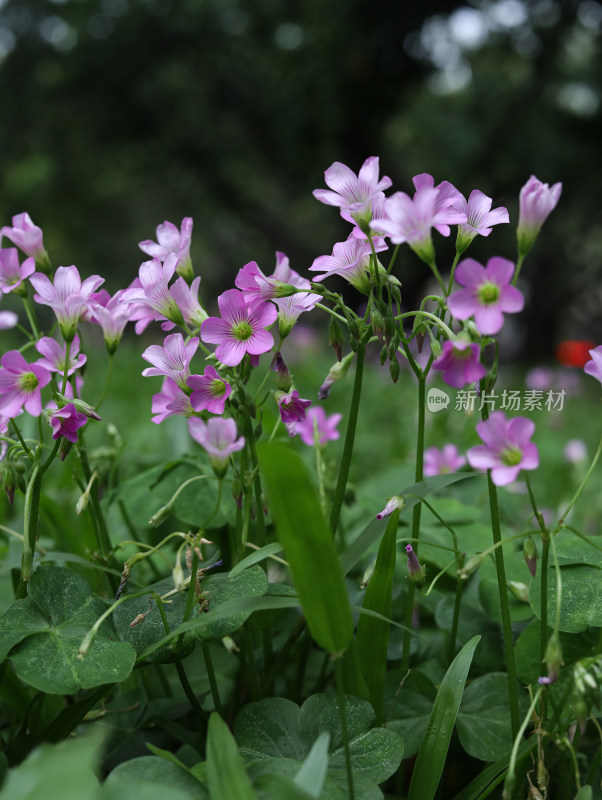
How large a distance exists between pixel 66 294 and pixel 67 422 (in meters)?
0.18

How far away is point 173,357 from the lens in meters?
0.89

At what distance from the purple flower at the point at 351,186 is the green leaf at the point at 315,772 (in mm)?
561

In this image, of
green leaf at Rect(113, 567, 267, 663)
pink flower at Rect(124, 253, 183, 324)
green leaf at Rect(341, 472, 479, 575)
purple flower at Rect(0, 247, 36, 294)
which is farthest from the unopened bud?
purple flower at Rect(0, 247, 36, 294)

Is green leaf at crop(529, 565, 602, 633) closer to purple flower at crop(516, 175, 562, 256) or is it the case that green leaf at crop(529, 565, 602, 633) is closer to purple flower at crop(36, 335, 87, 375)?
purple flower at crop(516, 175, 562, 256)

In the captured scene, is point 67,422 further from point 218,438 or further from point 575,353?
point 575,353

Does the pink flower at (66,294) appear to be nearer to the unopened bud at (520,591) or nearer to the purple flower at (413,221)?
the purple flower at (413,221)

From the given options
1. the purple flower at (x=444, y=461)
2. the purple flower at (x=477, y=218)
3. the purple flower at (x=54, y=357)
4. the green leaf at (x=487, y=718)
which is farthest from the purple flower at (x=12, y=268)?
the purple flower at (x=444, y=461)

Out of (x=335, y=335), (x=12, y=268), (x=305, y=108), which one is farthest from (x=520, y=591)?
(x=305, y=108)

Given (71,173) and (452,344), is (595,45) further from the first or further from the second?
(452,344)

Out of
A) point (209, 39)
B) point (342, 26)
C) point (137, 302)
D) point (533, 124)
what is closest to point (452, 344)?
point (137, 302)

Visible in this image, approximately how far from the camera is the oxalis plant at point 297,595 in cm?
69

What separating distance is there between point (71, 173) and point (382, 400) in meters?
12.1

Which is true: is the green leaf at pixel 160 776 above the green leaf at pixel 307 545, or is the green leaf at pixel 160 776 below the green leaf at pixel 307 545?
below

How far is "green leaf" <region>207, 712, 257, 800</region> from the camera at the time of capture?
640 millimetres
